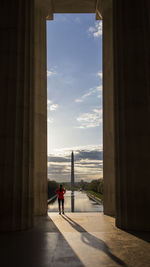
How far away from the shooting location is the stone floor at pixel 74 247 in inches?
281

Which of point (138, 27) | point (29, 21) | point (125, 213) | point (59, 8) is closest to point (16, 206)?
point (125, 213)

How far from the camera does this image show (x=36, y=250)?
8.27m

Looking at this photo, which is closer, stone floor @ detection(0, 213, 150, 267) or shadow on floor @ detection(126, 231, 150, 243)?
stone floor @ detection(0, 213, 150, 267)

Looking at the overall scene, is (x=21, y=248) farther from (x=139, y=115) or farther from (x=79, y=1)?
(x=79, y=1)

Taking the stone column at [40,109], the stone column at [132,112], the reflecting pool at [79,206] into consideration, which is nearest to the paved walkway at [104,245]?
the stone column at [132,112]

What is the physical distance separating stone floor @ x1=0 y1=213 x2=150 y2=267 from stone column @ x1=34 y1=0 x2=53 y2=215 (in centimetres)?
452

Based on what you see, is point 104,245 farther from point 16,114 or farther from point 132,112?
point 16,114

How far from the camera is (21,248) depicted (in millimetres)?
8562

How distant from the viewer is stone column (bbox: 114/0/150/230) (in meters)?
12.3

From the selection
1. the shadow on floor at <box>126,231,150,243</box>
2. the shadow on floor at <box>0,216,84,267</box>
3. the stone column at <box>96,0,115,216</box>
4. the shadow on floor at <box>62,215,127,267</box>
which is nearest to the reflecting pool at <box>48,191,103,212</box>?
the stone column at <box>96,0,115,216</box>

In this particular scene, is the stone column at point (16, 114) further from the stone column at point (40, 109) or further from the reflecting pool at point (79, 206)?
the reflecting pool at point (79, 206)

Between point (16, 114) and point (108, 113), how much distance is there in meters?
7.36

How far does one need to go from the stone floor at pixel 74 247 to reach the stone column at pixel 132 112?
54.7 inches

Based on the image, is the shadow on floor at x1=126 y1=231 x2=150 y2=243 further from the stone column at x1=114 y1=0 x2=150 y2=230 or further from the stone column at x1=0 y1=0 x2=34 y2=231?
the stone column at x1=0 y1=0 x2=34 y2=231
